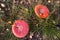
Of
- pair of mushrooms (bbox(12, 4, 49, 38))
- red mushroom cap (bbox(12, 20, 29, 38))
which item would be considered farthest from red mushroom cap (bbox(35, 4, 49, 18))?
red mushroom cap (bbox(12, 20, 29, 38))

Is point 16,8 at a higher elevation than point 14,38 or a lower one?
higher

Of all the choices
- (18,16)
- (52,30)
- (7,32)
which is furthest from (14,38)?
(52,30)

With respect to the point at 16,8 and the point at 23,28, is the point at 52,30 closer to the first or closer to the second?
the point at 23,28

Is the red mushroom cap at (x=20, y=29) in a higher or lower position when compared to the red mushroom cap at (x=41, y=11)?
lower

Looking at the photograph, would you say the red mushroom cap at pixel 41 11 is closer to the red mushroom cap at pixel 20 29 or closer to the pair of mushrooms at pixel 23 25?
the pair of mushrooms at pixel 23 25

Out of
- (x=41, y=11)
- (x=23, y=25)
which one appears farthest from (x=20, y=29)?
(x=41, y=11)

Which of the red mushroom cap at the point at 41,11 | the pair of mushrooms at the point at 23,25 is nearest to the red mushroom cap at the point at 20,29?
the pair of mushrooms at the point at 23,25

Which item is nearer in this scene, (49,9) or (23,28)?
(23,28)
